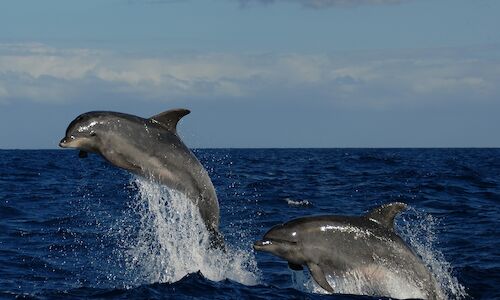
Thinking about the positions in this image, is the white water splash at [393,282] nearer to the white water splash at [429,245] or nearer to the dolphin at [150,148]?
the white water splash at [429,245]

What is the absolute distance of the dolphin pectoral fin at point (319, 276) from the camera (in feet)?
35.1

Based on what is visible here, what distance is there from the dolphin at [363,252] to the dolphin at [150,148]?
101cm

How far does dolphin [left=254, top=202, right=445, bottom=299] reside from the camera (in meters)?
10.9

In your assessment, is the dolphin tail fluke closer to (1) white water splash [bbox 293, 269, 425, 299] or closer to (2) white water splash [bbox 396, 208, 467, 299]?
(1) white water splash [bbox 293, 269, 425, 299]

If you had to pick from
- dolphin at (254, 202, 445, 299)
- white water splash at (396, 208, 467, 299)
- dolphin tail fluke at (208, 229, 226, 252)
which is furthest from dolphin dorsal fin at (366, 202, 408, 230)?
dolphin tail fluke at (208, 229, 226, 252)

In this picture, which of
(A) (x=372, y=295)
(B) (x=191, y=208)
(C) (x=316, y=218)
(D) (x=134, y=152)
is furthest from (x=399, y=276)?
(D) (x=134, y=152)

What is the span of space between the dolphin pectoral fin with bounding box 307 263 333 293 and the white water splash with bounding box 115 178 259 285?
1.29m

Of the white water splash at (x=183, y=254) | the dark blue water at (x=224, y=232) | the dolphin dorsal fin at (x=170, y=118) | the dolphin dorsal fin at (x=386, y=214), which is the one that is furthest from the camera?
the dark blue water at (x=224, y=232)

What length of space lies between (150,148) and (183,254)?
245cm

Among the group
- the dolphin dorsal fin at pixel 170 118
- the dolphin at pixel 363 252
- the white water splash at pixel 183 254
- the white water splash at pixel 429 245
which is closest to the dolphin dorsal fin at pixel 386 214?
the dolphin at pixel 363 252

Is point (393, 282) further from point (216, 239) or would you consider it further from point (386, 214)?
point (216, 239)

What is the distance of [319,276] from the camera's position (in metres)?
10.9

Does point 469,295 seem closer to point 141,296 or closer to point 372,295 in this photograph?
point 372,295

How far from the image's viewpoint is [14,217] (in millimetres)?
20062
